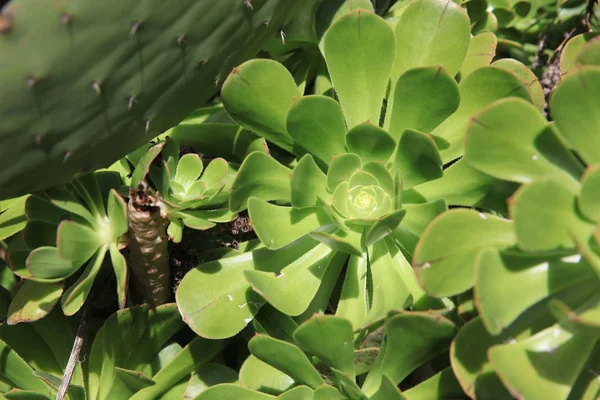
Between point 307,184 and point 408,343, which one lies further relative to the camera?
point 307,184

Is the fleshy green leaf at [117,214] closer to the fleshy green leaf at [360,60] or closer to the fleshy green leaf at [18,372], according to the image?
the fleshy green leaf at [18,372]

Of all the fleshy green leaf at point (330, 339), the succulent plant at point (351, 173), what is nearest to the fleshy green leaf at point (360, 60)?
the succulent plant at point (351, 173)

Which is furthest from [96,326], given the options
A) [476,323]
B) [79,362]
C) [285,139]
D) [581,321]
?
[581,321]

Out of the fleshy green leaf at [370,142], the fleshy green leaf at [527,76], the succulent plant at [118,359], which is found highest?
the fleshy green leaf at [527,76]

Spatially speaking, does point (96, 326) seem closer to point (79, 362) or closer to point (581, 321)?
point (79, 362)

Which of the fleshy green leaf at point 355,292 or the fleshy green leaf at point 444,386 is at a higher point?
the fleshy green leaf at point 355,292

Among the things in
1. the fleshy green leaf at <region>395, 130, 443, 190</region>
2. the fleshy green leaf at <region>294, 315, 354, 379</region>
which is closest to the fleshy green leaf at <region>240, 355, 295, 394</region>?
the fleshy green leaf at <region>294, 315, 354, 379</region>

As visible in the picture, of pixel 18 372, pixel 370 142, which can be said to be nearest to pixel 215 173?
pixel 370 142

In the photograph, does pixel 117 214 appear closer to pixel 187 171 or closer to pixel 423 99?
pixel 187 171
